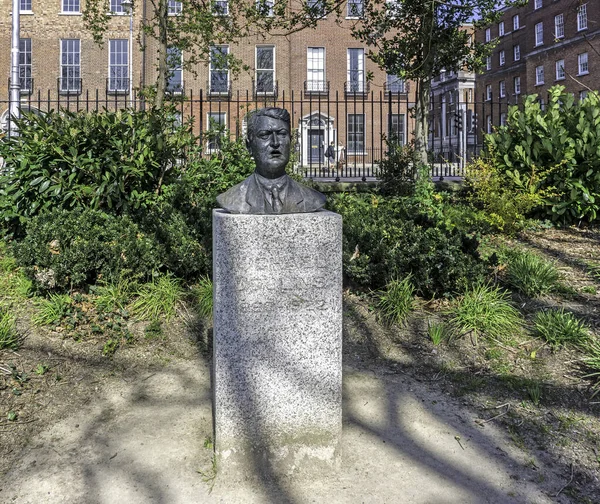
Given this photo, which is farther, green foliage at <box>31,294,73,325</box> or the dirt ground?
green foliage at <box>31,294,73,325</box>

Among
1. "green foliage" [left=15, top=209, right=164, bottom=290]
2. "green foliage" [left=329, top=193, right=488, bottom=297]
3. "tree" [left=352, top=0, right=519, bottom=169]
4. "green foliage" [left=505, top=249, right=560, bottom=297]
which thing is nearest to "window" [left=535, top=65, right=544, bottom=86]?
"tree" [left=352, top=0, right=519, bottom=169]

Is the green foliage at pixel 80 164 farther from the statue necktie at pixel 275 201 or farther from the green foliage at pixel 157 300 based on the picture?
the statue necktie at pixel 275 201

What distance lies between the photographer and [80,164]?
255 inches

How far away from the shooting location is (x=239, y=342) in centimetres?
301

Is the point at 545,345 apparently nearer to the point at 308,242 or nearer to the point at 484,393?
the point at 484,393

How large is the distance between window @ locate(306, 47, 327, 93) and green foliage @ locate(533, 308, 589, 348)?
25.9 meters

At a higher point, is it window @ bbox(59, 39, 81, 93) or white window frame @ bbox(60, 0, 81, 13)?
white window frame @ bbox(60, 0, 81, 13)

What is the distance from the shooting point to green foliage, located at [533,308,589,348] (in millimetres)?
4562

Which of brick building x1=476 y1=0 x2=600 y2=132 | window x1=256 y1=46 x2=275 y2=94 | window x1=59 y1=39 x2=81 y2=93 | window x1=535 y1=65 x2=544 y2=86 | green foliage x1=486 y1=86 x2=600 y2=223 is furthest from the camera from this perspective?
window x1=535 y1=65 x2=544 y2=86

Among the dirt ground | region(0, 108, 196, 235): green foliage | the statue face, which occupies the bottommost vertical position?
the dirt ground

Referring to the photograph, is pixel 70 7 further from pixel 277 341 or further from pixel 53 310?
pixel 277 341

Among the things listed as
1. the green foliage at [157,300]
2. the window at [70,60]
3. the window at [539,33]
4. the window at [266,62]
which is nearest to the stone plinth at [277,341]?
the green foliage at [157,300]

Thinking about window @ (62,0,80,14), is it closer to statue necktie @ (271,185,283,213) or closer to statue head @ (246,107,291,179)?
statue head @ (246,107,291,179)

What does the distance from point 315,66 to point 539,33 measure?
2919 cm
